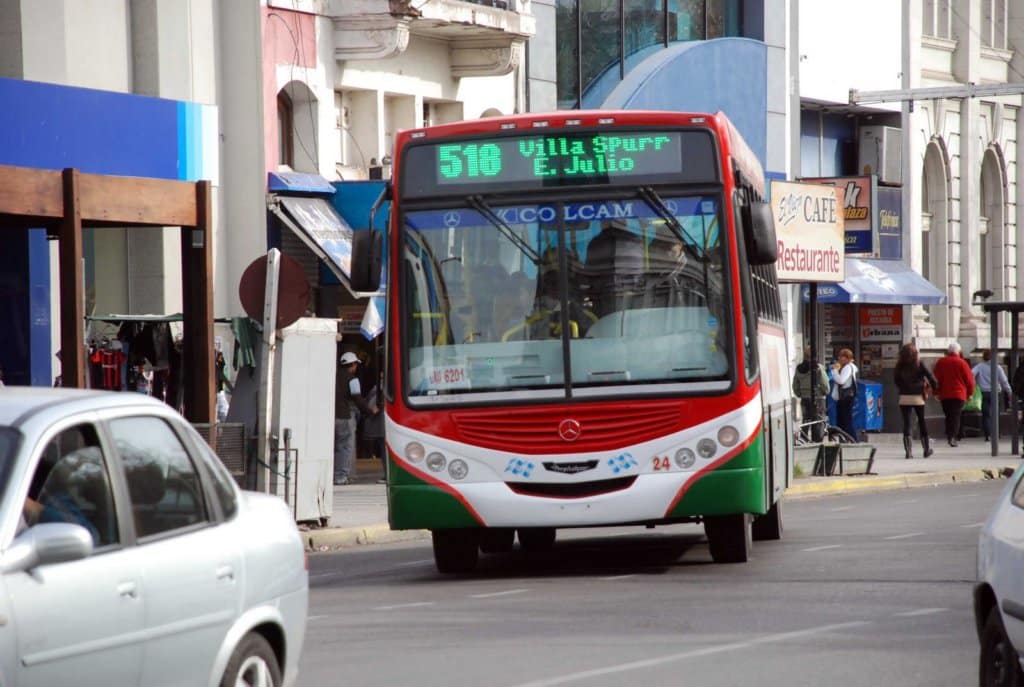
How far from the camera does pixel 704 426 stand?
14.5 m

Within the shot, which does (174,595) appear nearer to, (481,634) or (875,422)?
(481,634)

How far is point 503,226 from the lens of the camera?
14883 mm

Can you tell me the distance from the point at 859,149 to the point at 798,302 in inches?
173

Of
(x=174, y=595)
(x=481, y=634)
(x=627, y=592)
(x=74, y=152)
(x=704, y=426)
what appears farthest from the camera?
(x=74, y=152)

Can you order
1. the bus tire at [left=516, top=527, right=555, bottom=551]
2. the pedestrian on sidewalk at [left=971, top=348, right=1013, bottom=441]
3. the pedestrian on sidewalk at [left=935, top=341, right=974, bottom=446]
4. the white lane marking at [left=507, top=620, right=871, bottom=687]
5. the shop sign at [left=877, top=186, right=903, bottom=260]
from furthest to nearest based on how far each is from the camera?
the shop sign at [left=877, top=186, right=903, bottom=260] < the pedestrian on sidewalk at [left=971, top=348, right=1013, bottom=441] < the pedestrian on sidewalk at [left=935, top=341, right=974, bottom=446] < the bus tire at [left=516, top=527, right=555, bottom=551] < the white lane marking at [left=507, top=620, right=871, bottom=687]

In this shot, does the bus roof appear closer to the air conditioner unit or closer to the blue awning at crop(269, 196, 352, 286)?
A: the blue awning at crop(269, 196, 352, 286)

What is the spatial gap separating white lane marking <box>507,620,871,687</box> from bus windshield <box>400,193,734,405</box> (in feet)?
11.2

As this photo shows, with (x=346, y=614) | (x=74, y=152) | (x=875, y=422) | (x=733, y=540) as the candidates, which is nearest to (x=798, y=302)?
(x=875, y=422)

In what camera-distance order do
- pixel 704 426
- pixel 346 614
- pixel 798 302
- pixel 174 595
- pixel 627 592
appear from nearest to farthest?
pixel 174 595 < pixel 346 614 < pixel 627 592 < pixel 704 426 < pixel 798 302

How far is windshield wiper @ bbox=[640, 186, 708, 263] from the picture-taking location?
14.7 m

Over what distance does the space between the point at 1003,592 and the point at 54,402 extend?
3.50 meters

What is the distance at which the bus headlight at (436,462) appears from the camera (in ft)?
48.0

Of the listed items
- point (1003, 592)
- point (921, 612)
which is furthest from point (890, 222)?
point (1003, 592)

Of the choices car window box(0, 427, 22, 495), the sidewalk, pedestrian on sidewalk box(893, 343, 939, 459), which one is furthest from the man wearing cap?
car window box(0, 427, 22, 495)
